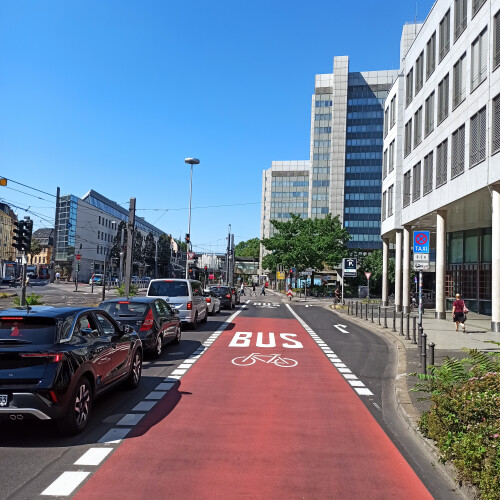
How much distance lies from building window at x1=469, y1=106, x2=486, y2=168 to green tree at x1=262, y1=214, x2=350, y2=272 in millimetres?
41513

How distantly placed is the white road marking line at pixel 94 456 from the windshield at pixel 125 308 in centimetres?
679

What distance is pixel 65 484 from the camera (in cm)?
457

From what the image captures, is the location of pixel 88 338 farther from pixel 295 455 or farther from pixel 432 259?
pixel 432 259

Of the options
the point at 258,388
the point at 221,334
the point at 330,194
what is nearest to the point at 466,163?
the point at 221,334

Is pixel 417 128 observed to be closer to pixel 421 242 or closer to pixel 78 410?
pixel 421 242

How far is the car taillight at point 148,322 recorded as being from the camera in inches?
469

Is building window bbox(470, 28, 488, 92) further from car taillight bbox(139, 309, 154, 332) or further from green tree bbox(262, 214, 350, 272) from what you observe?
green tree bbox(262, 214, 350, 272)

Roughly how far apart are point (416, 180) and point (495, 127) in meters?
11.9

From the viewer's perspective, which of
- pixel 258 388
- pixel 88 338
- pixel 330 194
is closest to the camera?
pixel 88 338

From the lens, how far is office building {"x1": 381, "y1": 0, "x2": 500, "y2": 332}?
2183cm

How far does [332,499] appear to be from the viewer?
436 cm

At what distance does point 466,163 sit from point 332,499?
74.3 ft

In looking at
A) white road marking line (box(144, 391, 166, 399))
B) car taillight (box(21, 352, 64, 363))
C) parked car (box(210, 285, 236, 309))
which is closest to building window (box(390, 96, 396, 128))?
parked car (box(210, 285, 236, 309))

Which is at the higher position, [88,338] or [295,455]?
[88,338]
